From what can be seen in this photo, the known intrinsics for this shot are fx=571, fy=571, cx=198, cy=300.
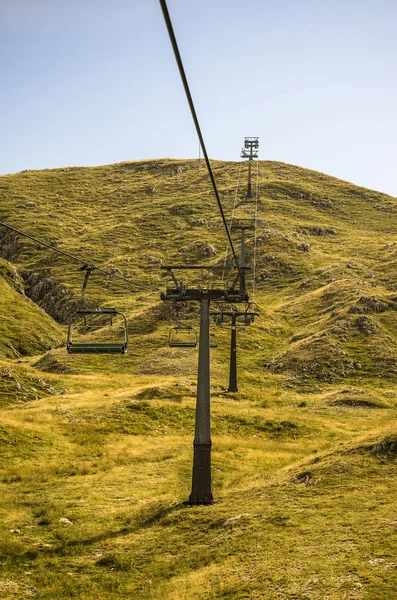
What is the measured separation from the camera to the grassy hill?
16219mm

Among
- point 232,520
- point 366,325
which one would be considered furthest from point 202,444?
point 366,325

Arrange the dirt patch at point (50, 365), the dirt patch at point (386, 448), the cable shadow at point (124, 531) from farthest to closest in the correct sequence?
the dirt patch at point (50, 365) → the dirt patch at point (386, 448) → the cable shadow at point (124, 531)

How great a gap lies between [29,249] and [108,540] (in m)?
117

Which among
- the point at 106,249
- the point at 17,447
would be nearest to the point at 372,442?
the point at 17,447

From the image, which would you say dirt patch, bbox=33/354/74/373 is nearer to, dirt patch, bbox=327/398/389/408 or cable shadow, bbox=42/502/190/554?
dirt patch, bbox=327/398/389/408

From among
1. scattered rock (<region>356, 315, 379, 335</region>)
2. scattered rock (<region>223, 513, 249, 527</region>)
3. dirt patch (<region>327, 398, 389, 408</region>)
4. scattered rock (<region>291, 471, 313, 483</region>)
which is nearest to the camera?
scattered rock (<region>223, 513, 249, 527</region>)

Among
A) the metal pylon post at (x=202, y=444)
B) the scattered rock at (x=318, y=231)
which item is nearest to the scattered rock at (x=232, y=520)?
the metal pylon post at (x=202, y=444)

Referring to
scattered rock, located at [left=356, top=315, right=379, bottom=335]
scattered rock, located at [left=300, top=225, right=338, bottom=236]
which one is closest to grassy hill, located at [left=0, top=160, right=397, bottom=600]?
scattered rock, located at [left=356, top=315, right=379, bottom=335]

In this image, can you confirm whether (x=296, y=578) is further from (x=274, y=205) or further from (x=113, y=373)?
(x=274, y=205)

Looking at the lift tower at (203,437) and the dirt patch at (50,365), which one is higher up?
the lift tower at (203,437)

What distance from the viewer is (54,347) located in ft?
281

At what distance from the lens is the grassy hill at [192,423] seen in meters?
16.2

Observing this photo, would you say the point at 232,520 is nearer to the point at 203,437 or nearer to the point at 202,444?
the point at 202,444

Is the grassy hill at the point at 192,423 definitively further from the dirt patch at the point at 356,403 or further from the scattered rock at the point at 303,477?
the dirt patch at the point at 356,403
